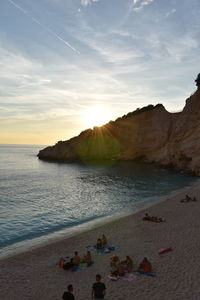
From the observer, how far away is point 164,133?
296 ft

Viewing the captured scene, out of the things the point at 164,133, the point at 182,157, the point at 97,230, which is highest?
the point at 164,133

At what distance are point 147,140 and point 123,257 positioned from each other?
76.0 meters

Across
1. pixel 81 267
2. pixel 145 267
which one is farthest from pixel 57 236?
pixel 145 267

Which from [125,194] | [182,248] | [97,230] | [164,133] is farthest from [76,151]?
[182,248]

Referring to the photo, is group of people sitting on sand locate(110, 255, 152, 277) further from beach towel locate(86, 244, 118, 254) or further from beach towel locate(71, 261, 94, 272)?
beach towel locate(86, 244, 118, 254)

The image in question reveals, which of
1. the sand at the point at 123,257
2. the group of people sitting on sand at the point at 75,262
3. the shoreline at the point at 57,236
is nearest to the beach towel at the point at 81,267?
the group of people sitting on sand at the point at 75,262

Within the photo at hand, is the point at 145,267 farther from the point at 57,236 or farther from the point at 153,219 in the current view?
the point at 153,219

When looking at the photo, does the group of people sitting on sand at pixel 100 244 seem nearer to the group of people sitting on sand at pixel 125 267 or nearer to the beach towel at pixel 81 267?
the beach towel at pixel 81 267

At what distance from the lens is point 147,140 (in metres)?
91.8

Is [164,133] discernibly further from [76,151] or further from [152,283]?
[152,283]

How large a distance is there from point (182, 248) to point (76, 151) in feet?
296

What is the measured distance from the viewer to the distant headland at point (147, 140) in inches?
2726

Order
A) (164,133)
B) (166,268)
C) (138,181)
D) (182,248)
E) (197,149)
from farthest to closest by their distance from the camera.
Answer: (164,133) → (197,149) → (138,181) → (182,248) → (166,268)

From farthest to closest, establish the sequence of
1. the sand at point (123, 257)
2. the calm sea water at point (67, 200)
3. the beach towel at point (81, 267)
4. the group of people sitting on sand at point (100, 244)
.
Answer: the calm sea water at point (67, 200) < the group of people sitting on sand at point (100, 244) < the beach towel at point (81, 267) < the sand at point (123, 257)
